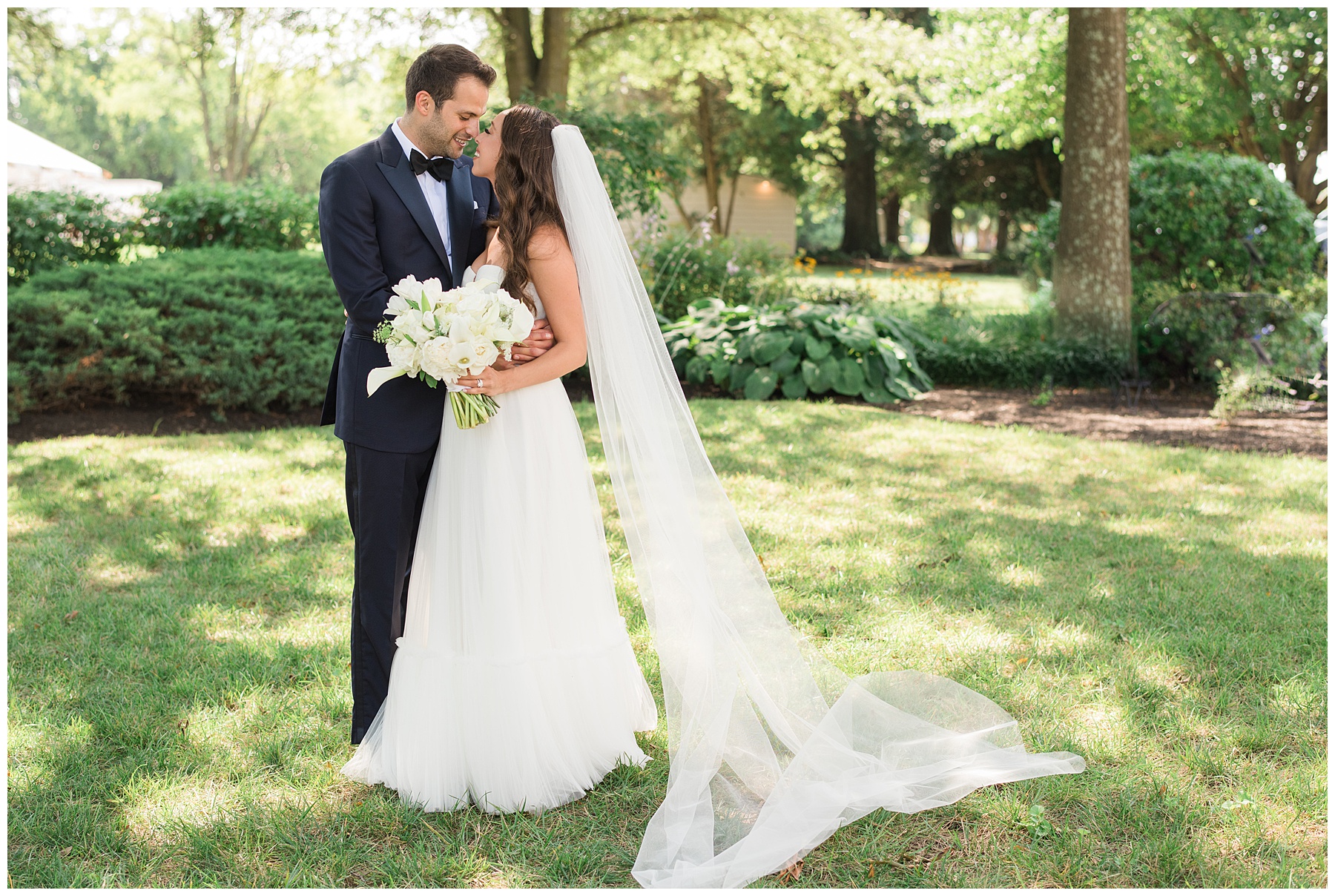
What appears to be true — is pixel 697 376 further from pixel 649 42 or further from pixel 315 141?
pixel 315 141

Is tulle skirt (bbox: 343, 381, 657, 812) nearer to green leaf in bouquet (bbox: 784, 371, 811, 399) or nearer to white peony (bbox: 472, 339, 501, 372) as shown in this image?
white peony (bbox: 472, 339, 501, 372)

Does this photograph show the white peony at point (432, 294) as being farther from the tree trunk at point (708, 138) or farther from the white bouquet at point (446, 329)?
the tree trunk at point (708, 138)

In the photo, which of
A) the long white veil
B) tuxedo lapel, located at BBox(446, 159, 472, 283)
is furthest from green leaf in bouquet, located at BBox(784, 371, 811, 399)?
tuxedo lapel, located at BBox(446, 159, 472, 283)

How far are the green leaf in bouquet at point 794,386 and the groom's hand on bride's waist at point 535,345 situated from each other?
20.8ft

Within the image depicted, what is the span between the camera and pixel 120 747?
3.39 metres

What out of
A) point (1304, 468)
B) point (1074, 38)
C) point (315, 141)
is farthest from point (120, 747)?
point (315, 141)

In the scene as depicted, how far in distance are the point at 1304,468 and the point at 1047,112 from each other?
1494cm

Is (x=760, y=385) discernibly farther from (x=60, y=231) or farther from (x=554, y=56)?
(x=60, y=231)

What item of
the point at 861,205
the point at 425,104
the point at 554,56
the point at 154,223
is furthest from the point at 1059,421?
the point at 861,205

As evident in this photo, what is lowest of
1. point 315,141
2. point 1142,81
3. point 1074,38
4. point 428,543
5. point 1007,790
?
point 1007,790

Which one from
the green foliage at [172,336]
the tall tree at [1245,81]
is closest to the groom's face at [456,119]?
the green foliage at [172,336]

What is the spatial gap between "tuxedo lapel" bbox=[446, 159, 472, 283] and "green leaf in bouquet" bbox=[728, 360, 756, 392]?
6.21 metres

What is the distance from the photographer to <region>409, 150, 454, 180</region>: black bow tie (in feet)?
10.2

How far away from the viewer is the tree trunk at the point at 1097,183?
10.2m
